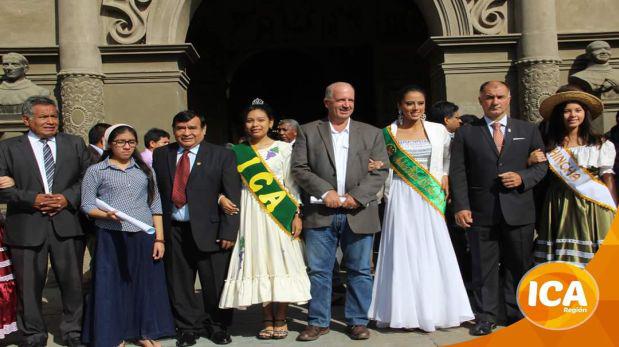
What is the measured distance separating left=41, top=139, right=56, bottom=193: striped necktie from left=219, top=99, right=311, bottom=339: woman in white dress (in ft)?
4.48

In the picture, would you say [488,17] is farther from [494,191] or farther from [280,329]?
[280,329]

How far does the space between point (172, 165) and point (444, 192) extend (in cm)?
218

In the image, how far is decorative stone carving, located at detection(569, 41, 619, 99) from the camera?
26.8 ft

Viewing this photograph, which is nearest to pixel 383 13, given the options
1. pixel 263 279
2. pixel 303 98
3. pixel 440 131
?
pixel 303 98

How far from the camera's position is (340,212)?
5.06 meters

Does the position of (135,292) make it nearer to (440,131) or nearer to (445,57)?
(440,131)

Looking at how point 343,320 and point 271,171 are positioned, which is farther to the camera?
point 343,320

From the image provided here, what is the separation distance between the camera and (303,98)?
1513cm

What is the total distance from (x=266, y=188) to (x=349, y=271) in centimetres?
92

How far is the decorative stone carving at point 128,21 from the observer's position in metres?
8.20

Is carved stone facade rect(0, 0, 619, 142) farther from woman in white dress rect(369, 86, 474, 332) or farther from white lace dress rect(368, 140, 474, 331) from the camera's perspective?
white lace dress rect(368, 140, 474, 331)

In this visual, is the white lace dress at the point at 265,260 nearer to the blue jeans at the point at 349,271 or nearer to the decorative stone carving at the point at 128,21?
the blue jeans at the point at 349,271

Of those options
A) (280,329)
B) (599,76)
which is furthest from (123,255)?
(599,76)

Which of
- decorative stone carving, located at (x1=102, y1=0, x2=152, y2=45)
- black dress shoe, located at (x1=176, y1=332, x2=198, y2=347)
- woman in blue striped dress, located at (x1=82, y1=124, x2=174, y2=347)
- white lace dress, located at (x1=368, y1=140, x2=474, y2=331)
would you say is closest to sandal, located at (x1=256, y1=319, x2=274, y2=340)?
black dress shoe, located at (x1=176, y1=332, x2=198, y2=347)
